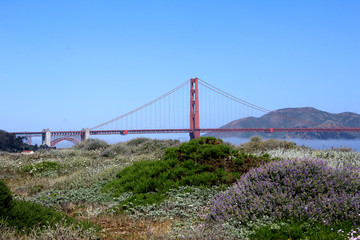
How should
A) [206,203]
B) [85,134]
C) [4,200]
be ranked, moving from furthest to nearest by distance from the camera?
[85,134] → [206,203] → [4,200]

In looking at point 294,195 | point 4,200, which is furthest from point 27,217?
point 294,195

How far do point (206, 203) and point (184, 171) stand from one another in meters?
1.97

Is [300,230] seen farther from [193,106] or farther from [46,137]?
[193,106]

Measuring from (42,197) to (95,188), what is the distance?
145 centimetres

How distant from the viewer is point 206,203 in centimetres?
747

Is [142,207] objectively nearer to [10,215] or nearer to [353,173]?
[10,215]

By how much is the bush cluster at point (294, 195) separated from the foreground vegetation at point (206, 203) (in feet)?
0.06

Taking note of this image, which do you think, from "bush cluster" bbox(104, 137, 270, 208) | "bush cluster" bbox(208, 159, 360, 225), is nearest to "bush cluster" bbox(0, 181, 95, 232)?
"bush cluster" bbox(104, 137, 270, 208)

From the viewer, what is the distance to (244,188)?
664 centimetres

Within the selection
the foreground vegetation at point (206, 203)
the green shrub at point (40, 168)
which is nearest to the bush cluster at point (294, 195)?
the foreground vegetation at point (206, 203)

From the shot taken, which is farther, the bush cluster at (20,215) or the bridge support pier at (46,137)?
the bridge support pier at (46,137)

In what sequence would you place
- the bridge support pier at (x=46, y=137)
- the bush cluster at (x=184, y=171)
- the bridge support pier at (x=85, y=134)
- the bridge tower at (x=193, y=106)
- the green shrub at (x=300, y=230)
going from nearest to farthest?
the green shrub at (x=300, y=230), the bush cluster at (x=184, y=171), the bridge support pier at (x=46, y=137), the bridge support pier at (x=85, y=134), the bridge tower at (x=193, y=106)

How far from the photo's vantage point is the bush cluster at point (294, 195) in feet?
18.5

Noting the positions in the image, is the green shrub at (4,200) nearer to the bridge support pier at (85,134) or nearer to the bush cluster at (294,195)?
the bush cluster at (294,195)
